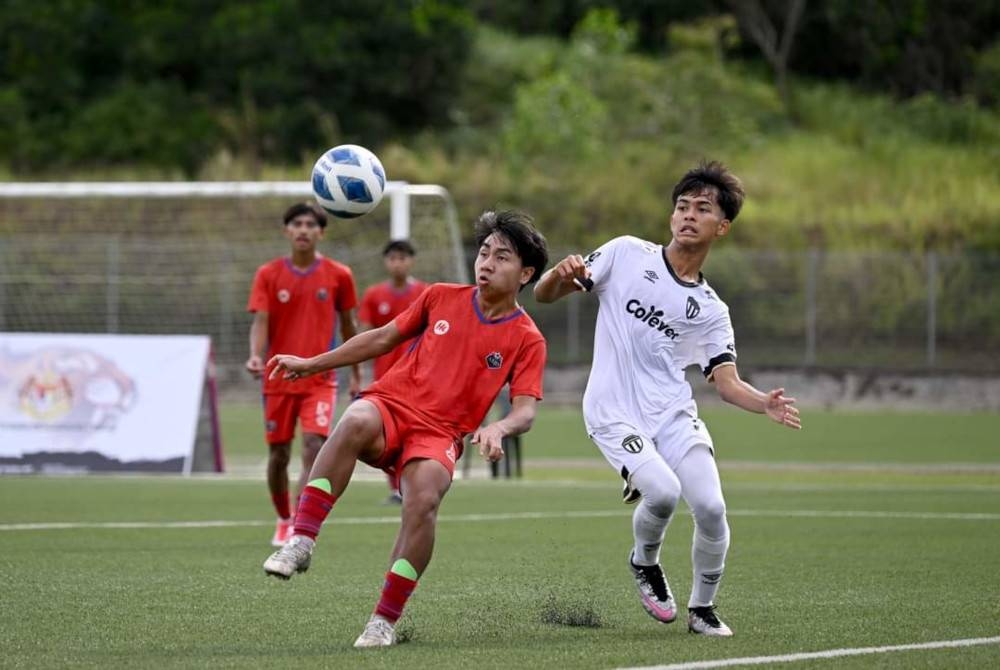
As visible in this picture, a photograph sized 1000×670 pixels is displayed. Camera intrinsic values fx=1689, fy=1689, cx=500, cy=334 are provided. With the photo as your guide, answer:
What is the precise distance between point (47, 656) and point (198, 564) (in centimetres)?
344

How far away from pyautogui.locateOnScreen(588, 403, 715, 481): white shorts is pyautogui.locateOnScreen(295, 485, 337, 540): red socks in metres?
1.39

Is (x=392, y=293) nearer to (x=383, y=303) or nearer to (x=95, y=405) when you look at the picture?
(x=383, y=303)

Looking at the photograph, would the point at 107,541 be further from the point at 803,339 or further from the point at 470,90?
the point at 470,90

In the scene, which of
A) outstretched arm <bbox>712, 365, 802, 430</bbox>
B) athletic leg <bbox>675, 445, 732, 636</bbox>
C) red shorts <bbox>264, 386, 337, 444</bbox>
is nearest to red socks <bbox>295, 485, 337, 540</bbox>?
athletic leg <bbox>675, 445, 732, 636</bbox>

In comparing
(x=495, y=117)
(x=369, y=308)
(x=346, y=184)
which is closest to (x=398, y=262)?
(x=369, y=308)

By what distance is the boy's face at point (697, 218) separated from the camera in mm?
8156

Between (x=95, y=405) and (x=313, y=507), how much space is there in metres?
11.7

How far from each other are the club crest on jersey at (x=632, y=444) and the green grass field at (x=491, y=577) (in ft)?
2.77

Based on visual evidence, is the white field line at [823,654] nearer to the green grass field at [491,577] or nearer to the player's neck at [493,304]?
the green grass field at [491,577]

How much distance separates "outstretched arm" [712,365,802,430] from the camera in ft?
25.1

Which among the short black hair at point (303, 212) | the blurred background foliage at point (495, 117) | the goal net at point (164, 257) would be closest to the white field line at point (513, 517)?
the short black hair at point (303, 212)

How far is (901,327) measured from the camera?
33.2 m

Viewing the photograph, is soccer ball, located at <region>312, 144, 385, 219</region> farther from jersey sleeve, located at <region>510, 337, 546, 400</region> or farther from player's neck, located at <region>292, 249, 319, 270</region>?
player's neck, located at <region>292, 249, 319, 270</region>

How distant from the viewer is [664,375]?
8.15 meters
